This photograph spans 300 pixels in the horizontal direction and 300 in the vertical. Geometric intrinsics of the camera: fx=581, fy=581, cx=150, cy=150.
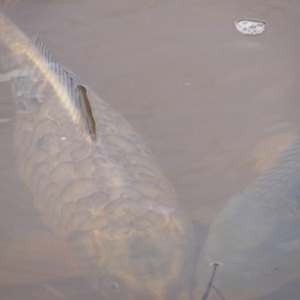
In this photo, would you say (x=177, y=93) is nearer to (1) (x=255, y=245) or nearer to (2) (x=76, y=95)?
(2) (x=76, y=95)

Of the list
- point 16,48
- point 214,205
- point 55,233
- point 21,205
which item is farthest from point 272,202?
point 16,48

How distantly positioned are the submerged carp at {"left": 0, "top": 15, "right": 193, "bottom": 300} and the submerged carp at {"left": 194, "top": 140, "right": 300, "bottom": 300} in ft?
0.40

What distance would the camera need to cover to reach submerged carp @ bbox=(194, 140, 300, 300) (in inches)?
94.0

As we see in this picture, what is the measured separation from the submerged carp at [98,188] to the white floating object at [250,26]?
1.52 metres

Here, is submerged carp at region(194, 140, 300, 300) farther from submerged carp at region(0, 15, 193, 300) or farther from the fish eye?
the fish eye

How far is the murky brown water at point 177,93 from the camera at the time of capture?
279 cm

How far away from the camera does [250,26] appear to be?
166 inches

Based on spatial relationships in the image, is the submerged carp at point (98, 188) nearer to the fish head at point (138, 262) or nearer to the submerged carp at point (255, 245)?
the fish head at point (138, 262)

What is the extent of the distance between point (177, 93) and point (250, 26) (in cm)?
94

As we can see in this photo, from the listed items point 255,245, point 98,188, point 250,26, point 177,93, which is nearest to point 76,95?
point 98,188

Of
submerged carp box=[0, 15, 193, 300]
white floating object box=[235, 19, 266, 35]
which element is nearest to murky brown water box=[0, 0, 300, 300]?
white floating object box=[235, 19, 266, 35]

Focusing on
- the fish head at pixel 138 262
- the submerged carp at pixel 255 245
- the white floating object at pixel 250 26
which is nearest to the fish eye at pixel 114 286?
the fish head at pixel 138 262

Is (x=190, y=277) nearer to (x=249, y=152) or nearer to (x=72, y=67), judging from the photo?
(x=249, y=152)

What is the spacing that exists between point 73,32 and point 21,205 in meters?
1.68
